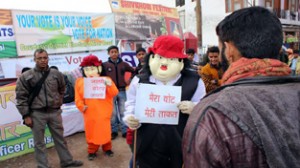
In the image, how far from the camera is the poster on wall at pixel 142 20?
22.6 feet

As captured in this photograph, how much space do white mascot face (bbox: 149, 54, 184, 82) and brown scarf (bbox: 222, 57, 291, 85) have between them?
4.31ft

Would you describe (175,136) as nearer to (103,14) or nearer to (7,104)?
(7,104)

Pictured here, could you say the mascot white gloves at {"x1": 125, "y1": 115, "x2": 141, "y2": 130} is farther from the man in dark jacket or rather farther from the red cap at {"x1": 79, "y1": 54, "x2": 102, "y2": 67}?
the man in dark jacket

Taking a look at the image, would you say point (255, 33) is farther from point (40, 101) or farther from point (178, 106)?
point (40, 101)

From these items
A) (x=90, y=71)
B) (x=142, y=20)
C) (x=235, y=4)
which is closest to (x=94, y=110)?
(x=90, y=71)

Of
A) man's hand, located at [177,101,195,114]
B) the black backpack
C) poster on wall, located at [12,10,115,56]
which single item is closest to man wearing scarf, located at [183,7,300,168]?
man's hand, located at [177,101,195,114]

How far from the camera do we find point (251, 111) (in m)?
0.92

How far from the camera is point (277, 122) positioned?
3.03 ft

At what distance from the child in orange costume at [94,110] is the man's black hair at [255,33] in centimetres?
339

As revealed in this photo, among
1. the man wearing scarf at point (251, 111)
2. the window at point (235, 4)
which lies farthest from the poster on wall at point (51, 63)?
the window at point (235, 4)

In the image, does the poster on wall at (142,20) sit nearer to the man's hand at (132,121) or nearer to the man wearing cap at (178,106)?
the man wearing cap at (178,106)

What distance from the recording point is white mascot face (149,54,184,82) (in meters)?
2.36

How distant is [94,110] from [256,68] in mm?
3539

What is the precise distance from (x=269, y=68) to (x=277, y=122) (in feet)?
0.69
